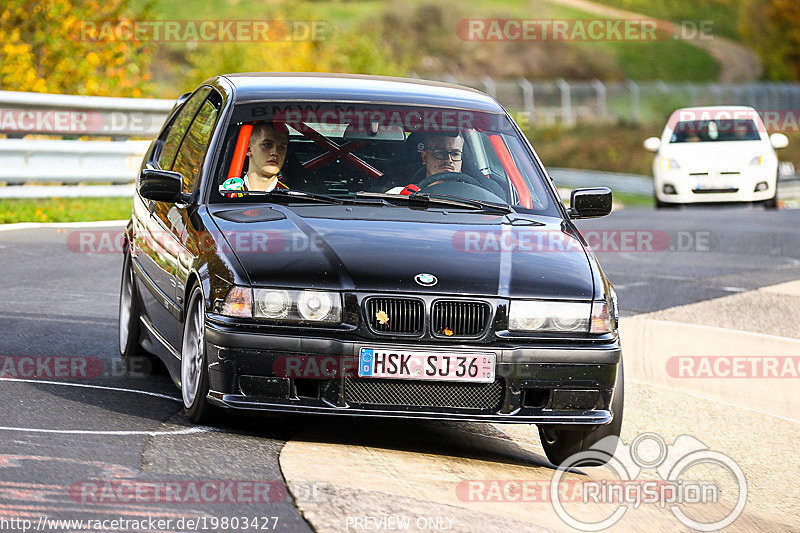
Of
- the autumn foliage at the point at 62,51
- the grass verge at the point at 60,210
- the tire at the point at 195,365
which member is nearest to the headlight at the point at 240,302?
the tire at the point at 195,365

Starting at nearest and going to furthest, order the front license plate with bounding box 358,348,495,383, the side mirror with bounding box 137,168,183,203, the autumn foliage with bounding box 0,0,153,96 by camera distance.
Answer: the front license plate with bounding box 358,348,495,383 → the side mirror with bounding box 137,168,183,203 → the autumn foliage with bounding box 0,0,153,96

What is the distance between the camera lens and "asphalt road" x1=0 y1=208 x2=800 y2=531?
5309 mm

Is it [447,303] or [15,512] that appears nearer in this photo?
[15,512]

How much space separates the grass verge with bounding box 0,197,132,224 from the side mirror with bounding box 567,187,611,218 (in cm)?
887

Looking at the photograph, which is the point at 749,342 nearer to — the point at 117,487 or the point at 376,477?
the point at 376,477

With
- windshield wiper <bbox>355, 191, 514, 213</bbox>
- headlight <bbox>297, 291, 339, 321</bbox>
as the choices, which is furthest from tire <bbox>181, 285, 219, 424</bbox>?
windshield wiper <bbox>355, 191, 514, 213</bbox>

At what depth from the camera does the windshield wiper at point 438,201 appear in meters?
7.40

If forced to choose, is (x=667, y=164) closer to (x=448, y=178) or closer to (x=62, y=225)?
(x=62, y=225)

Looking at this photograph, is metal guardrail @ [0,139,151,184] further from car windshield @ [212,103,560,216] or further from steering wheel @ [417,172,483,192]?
steering wheel @ [417,172,483,192]

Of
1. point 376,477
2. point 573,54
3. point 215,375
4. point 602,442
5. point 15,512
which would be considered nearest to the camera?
point 15,512

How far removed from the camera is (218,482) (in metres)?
5.67

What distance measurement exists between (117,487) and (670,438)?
11.5ft

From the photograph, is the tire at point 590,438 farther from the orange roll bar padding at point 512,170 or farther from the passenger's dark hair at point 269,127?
the passenger's dark hair at point 269,127

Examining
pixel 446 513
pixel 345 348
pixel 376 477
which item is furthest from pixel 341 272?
pixel 446 513
